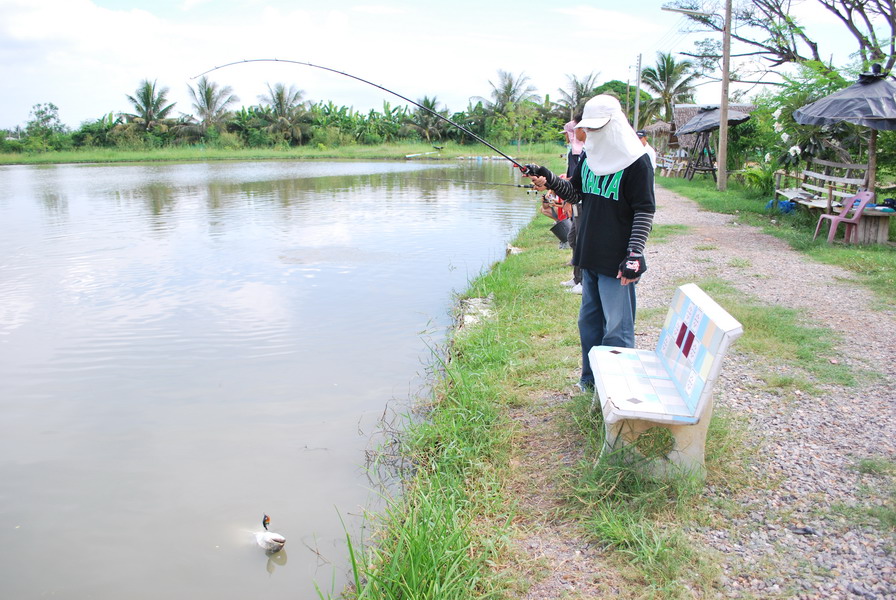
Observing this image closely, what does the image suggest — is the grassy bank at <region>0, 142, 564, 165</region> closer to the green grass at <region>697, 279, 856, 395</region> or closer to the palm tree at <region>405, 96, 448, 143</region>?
the palm tree at <region>405, 96, 448, 143</region>

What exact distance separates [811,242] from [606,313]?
6.21 m

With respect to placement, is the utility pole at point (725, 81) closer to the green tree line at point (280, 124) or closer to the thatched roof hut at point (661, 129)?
the thatched roof hut at point (661, 129)

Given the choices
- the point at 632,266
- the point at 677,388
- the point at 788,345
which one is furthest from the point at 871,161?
the point at 677,388

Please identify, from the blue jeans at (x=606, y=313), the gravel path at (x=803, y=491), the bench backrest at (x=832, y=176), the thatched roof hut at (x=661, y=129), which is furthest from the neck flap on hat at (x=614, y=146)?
the thatched roof hut at (x=661, y=129)

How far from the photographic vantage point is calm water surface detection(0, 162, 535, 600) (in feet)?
10.2

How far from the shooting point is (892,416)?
3355 millimetres

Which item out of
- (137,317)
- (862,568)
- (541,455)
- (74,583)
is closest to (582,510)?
(541,455)

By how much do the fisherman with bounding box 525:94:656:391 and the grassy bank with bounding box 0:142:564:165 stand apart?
3590 cm

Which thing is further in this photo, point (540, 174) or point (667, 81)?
point (667, 81)

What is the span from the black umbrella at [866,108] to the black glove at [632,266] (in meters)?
6.17

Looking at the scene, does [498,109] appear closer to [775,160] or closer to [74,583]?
[775,160]

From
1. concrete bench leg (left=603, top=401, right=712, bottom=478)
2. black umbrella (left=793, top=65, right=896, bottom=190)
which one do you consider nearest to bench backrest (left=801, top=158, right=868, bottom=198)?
black umbrella (left=793, top=65, right=896, bottom=190)

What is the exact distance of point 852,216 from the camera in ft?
26.4

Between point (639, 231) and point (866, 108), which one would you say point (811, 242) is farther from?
point (639, 231)
